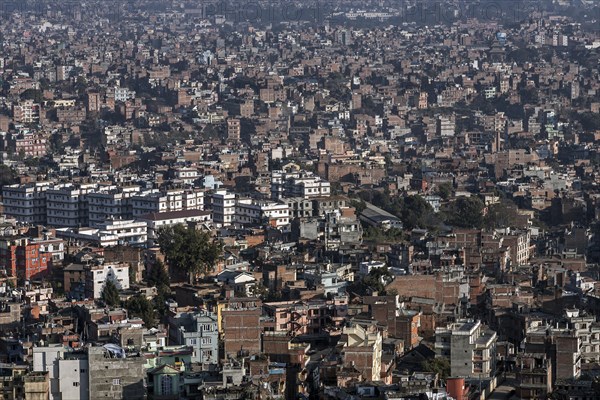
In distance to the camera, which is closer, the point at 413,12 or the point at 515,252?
the point at 515,252

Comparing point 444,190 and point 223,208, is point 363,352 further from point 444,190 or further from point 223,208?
point 444,190

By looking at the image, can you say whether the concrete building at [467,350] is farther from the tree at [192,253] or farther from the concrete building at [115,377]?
the tree at [192,253]

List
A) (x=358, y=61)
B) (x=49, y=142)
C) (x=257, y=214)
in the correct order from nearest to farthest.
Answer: (x=257, y=214) < (x=49, y=142) < (x=358, y=61)

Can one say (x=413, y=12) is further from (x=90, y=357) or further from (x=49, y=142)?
(x=90, y=357)

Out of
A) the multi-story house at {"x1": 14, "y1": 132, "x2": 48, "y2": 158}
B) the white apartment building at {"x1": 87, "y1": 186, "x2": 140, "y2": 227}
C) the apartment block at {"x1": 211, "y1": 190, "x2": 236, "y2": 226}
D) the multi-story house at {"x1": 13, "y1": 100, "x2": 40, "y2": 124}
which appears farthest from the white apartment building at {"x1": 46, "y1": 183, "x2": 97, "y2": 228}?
the multi-story house at {"x1": 13, "y1": 100, "x2": 40, "y2": 124}

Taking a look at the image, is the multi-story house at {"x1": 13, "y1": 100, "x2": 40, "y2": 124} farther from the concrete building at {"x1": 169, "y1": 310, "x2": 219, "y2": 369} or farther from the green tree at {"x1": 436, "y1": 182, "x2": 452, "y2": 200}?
the concrete building at {"x1": 169, "y1": 310, "x2": 219, "y2": 369}

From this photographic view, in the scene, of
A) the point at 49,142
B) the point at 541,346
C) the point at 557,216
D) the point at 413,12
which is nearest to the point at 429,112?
the point at 49,142
